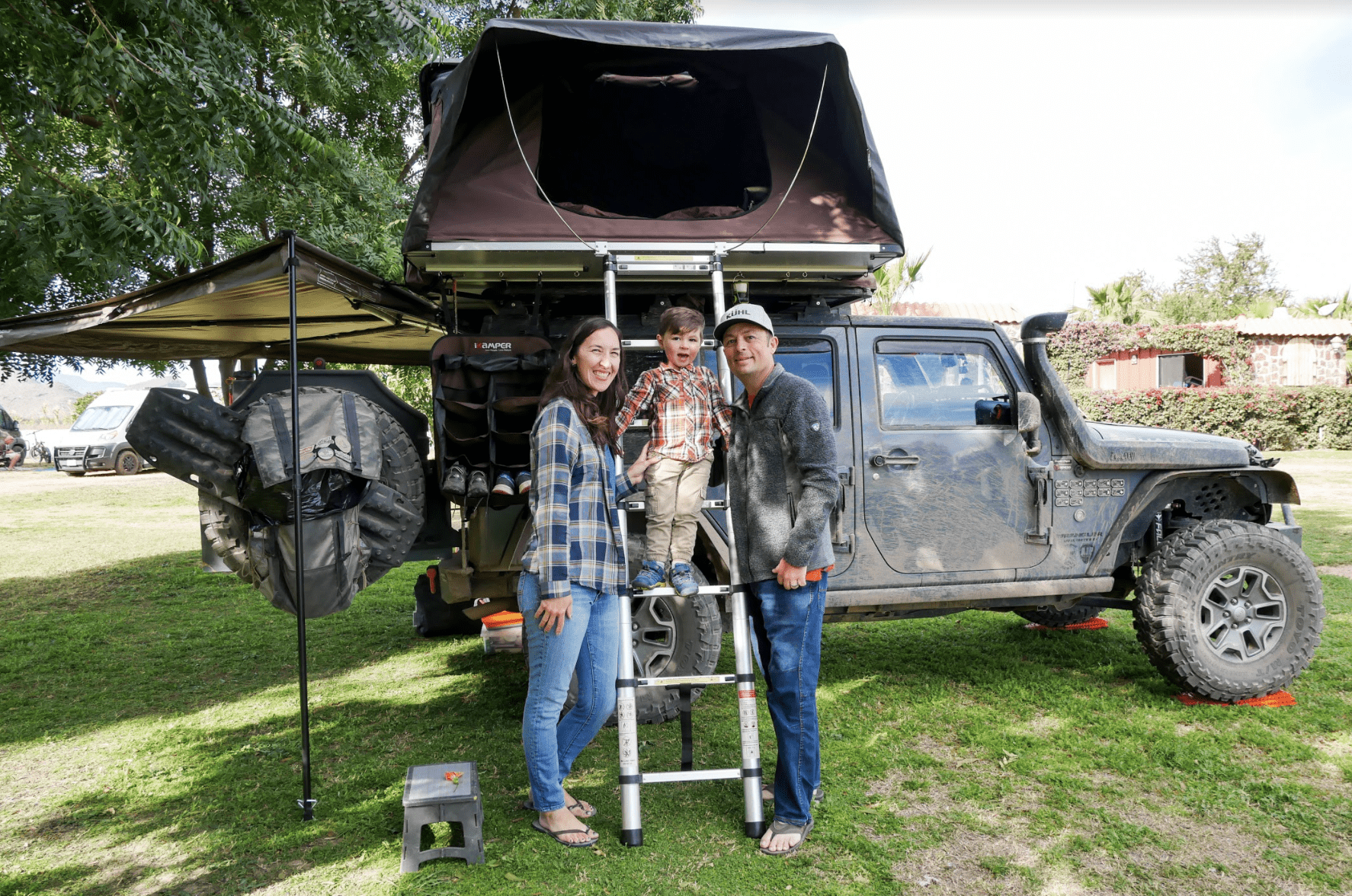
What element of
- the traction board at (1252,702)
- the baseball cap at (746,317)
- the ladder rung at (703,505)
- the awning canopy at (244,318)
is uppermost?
the awning canopy at (244,318)

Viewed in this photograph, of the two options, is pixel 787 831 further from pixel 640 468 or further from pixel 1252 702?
pixel 1252 702

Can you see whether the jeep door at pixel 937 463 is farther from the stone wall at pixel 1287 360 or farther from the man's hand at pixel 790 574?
the stone wall at pixel 1287 360

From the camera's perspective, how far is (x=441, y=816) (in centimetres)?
320

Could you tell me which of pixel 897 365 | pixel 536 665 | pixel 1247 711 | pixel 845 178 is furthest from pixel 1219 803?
pixel 845 178

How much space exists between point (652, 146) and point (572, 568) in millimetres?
2885

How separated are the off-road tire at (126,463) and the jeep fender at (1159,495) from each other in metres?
22.0

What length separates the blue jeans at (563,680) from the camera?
3.22 m

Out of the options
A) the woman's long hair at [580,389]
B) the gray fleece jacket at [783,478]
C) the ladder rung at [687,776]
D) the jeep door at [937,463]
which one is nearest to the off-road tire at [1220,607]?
the jeep door at [937,463]

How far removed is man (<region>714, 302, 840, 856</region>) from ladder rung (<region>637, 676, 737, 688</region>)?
187 millimetres

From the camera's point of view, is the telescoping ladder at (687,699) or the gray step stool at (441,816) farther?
the telescoping ladder at (687,699)

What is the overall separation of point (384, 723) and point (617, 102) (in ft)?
11.6

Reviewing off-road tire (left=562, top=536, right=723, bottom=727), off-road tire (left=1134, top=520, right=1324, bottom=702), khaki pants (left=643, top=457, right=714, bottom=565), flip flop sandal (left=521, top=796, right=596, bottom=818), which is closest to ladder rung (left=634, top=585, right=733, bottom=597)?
khaki pants (left=643, top=457, right=714, bottom=565)

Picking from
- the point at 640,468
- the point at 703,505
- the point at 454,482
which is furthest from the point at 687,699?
the point at 454,482

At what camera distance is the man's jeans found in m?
3.27
